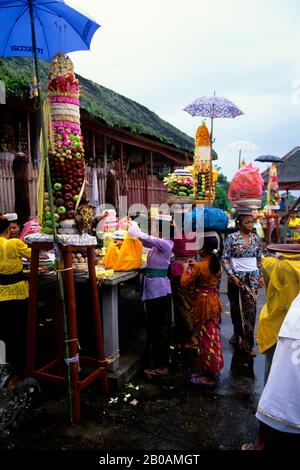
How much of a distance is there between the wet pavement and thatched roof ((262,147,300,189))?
57.7 ft

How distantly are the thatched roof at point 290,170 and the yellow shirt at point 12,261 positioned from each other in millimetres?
18095

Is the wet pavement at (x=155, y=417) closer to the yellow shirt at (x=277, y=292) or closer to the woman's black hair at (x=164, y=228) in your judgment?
the yellow shirt at (x=277, y=292)

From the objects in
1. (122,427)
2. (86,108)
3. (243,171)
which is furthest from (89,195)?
(122,427)

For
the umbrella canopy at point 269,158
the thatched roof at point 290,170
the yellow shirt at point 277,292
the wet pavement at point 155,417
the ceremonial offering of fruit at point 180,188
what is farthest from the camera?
the thatched roof at point 290,170

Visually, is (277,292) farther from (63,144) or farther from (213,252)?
(63,144)

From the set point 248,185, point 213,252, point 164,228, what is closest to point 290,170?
point 248,185

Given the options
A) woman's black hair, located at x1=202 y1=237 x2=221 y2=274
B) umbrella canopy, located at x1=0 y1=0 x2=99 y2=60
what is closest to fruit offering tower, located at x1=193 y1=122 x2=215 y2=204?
woman's black hair, located at x1=202 y1=237 x2=221 y2=274

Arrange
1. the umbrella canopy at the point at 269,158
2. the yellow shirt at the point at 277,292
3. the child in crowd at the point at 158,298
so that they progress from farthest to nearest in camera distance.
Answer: the umbrella canopy at the point at 269,158 < the child in crowd at the point at 158,298 < the yellow shirt at the point at 277,292

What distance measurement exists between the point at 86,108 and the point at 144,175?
4.96 meters

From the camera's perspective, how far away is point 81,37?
3189 millimetres

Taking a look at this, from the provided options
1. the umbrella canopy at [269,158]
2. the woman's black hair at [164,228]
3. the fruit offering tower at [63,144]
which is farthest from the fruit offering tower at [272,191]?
the fruit offering tower at [63,144]

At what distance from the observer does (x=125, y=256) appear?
4.11 m

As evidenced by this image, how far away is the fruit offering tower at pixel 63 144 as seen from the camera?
3219 millimetres
